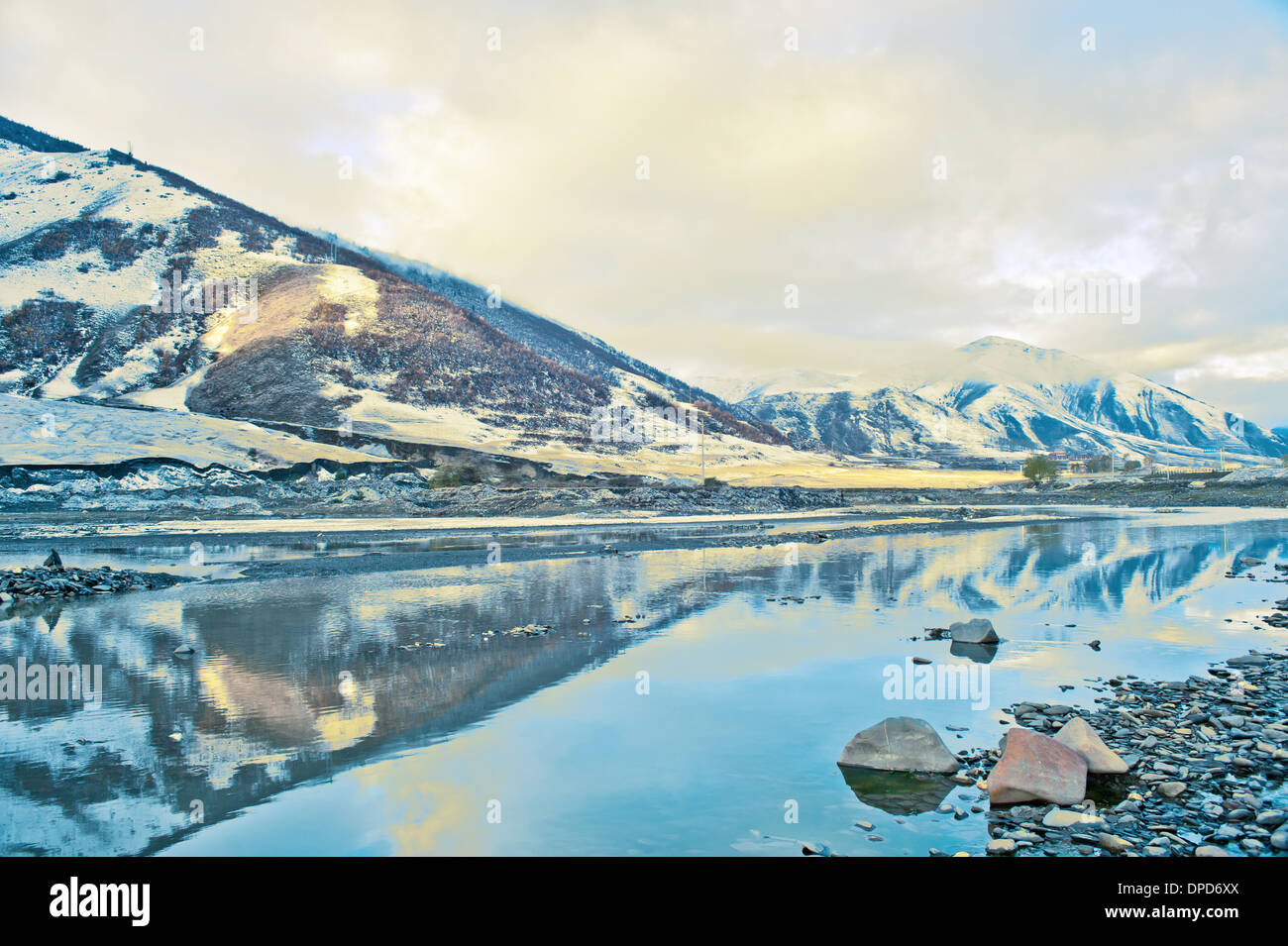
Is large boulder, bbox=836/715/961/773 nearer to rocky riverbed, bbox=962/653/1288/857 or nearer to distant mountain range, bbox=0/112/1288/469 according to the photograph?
rocky riverbed, bbox=962/653/1288/857

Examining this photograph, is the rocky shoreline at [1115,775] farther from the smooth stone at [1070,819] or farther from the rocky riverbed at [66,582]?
the rocky riverbed at [66,582]

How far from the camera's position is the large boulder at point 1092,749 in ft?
27.4

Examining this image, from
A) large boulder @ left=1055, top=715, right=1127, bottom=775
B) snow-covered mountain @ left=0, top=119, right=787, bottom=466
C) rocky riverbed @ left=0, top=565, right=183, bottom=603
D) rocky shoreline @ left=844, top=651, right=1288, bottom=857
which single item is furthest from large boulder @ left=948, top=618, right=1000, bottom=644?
snow-covered mountain @ left=0, top=119, right=787, bottom=466

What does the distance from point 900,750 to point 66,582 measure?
83.9 ft

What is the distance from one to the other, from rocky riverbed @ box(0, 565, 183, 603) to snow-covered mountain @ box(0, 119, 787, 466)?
9189 cm

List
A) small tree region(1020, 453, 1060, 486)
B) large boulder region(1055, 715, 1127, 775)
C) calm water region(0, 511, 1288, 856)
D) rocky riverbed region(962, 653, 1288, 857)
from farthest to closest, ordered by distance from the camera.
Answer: small tree region(1020, 453, 1060, 486) < large boulder region(1055, 715, 1127, 775) < calm water region(0, 511, 1288, 856) < rocky riverbed region(962, 653, 1288, 857)

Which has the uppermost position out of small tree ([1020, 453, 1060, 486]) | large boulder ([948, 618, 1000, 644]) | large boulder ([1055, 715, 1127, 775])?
small tree ([1020, 453, 1060, 486])

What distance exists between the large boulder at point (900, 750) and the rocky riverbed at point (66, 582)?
24346 millimetres

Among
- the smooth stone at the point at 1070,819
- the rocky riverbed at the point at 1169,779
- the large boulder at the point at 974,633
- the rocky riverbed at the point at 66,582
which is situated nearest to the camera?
the rocky riverbed at the point at 1169,779

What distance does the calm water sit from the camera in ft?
25.1

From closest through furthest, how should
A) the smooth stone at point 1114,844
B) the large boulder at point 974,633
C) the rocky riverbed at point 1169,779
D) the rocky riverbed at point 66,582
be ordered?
1. the smooth stone at point 1114,844
2. the rocky riverbed at point 1169,779
3. the large boulder at point 974,633
4. the rocky riverbed at point 66,582

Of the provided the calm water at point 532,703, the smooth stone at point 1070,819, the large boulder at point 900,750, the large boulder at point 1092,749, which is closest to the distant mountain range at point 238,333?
the calm water at point 532,703

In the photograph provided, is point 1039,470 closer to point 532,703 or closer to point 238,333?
point 532,703

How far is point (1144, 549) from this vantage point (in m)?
35.1
